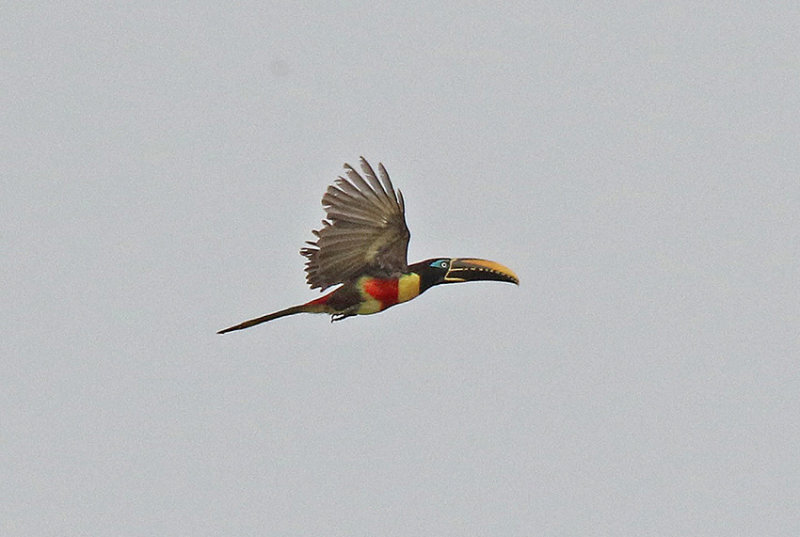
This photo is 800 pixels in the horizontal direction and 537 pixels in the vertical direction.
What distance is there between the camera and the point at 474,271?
18016 millimetres

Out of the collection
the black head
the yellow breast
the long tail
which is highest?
the black head

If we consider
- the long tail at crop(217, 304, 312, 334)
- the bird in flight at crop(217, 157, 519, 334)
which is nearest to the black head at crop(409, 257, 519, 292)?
the bird in flight at crop(217, 157, 519, 334)

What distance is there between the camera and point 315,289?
1762cm

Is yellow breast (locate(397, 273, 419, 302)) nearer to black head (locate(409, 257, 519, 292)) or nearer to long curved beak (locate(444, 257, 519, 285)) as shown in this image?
black head (locate(409, 257, 519, 292))

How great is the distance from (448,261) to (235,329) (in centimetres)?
257

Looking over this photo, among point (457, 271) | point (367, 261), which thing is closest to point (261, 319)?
point (367, 261)

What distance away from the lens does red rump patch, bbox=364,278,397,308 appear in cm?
1753

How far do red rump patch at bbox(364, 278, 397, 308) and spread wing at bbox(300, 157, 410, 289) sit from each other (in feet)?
0.31

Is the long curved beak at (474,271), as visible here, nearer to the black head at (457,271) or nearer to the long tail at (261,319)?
the black head at (457,271)

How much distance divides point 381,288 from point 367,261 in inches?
15.0

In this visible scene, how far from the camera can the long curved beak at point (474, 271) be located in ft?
58.9

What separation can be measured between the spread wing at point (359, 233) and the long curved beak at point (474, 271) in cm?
67

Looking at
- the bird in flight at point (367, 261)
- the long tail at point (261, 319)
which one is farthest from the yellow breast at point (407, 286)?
the long tail at point (261, 319)

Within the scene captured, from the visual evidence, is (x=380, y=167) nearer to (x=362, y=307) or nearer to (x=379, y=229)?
(x=379, y=229)
